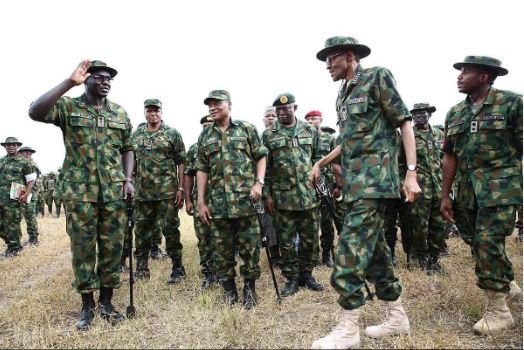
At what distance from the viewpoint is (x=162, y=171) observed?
5887 mm

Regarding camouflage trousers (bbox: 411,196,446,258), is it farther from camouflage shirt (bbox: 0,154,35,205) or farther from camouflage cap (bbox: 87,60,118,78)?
camouflage shirt (bbox: 0,154,35,205)

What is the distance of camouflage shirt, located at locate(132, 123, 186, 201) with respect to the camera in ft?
19.1

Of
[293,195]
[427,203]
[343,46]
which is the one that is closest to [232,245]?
[293,195]

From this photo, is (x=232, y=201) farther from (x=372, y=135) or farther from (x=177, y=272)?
(x=177, y=272)

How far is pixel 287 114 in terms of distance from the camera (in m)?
5.07

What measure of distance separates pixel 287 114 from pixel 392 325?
281 cm

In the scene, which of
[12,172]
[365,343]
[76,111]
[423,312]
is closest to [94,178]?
[76,111]

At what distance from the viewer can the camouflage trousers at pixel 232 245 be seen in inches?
170

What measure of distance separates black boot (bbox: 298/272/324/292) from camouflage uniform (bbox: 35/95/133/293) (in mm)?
2203

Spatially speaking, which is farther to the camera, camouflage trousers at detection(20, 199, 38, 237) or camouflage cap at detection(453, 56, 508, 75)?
camouflage trousers at detection(20, 199, 38, 237)

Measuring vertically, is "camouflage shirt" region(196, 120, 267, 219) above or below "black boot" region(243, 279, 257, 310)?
above

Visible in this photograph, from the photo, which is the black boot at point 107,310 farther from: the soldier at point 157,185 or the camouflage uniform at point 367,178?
the camouflage uniform at point 367,178

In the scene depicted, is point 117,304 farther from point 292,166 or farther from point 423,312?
point 423,312

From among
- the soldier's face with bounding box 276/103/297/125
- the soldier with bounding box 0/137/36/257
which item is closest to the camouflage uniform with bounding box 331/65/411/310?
the soldier's face with bounding box 276/103/297/125
